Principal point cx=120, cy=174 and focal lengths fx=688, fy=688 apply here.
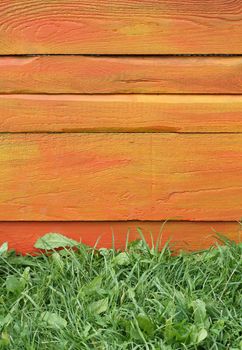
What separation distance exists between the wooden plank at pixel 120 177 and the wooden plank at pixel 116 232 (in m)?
0.04

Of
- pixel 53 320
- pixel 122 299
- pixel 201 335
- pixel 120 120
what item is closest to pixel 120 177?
pixel 120 120

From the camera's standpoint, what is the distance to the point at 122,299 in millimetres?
2150

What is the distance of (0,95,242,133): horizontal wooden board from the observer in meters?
2.37

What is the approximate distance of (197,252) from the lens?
2.51 m

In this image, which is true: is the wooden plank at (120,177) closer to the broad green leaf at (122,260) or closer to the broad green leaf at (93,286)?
the broad green leaf at (122,260)

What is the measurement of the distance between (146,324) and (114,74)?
2.84ft

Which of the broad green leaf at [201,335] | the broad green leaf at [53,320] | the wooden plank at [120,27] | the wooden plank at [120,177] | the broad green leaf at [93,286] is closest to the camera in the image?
the broad green leaf at [201,335]

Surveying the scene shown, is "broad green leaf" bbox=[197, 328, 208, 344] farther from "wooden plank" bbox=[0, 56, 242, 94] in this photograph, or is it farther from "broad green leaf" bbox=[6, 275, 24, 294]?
"wooden plank" bbox=[0, 56, 242, 94]

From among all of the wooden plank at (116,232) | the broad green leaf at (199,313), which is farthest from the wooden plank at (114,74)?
the broad green leaf at (199,313)

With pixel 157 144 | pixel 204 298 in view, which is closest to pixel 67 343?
pixel 204 298

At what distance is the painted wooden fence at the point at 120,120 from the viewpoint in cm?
231

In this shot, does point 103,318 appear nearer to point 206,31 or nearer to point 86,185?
point 86,185

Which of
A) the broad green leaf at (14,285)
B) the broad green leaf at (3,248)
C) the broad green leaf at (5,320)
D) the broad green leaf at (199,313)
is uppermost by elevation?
the broad green leaf at (3,248)

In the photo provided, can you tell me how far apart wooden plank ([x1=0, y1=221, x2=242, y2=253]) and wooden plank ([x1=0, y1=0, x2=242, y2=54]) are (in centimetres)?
63
